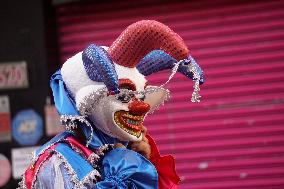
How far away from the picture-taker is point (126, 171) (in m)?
2.97

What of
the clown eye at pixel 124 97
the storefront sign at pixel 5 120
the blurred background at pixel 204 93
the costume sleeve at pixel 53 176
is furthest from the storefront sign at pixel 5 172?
the clown eye at pixel 124 97

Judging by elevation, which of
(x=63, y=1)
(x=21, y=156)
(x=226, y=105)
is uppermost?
(x=63, y=1)

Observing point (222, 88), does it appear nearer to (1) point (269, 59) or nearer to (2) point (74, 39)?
(1) point (269, 59)

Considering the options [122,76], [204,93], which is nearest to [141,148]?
[122,76]

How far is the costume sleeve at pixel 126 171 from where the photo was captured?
2939mm

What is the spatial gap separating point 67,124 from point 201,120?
2738 millimetres

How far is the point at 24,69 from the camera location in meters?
5.75

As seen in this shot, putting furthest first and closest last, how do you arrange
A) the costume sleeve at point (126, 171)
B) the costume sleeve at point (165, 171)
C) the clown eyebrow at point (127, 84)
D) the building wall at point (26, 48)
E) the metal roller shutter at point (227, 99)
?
the building wall at point (26, 48)
the metal roller shutter at point (227, 99)
the costume sleeve at point (165, 171)
the clown eyebrow at point (127, 84)
the costume sleeve at point (126, 171)

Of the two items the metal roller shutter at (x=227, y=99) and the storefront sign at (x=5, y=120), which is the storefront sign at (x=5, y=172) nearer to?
the storefront sign at (x=5, y=120)

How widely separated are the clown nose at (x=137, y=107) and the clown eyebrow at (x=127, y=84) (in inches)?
2.6

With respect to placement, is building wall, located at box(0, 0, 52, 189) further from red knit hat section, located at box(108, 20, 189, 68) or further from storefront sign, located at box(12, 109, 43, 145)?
red knit hat section, located at box(108, 20, 189, 68)

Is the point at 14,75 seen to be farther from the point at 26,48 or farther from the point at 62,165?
the point at 62,165

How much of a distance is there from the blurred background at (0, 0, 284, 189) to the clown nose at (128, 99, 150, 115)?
2602 mm

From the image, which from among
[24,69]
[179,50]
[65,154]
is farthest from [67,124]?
[24,69]
